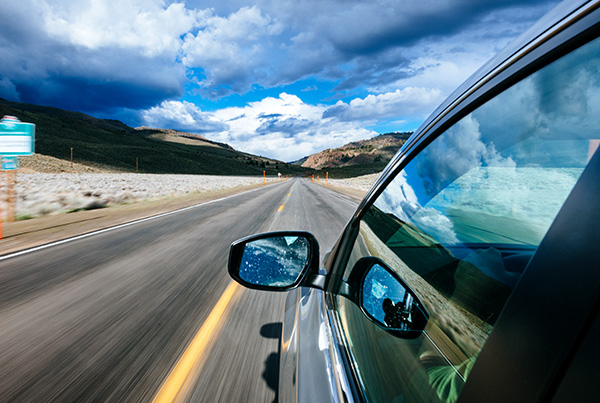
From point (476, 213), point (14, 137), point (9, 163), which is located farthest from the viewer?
point (9, 163)

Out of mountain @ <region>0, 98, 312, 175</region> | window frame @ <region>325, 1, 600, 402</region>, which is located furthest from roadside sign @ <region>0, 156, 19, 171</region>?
mountain @ <region>0, 98, 312, 175</region>

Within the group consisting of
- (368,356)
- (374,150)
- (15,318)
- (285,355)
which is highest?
(374,150)

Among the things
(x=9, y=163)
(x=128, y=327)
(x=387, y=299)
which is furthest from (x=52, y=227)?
(x=387, y=299)

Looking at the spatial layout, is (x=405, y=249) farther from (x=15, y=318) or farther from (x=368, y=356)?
(x=15, y=318)

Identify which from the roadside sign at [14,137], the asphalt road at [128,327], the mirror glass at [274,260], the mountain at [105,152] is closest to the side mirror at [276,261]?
the mirror glass at [274,260]

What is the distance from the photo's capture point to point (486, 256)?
821mm

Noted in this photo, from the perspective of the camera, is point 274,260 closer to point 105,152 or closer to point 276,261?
point 276,261

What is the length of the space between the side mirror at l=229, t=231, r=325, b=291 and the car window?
418mm

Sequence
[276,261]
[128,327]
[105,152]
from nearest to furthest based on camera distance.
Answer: [276,261] < [128,327] < [105,152]

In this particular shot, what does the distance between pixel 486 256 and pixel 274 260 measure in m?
1.29

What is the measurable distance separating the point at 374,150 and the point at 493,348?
162698mm

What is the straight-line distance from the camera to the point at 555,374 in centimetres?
43

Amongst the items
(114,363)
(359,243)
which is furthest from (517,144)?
(114,363)

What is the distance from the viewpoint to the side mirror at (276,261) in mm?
1555
